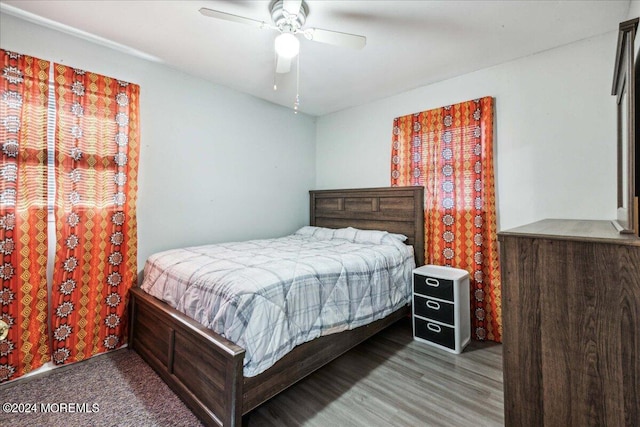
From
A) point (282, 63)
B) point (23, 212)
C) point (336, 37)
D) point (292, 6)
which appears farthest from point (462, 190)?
point (23, 212)

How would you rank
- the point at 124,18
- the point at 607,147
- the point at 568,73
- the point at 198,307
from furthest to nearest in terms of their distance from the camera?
the point at 568,73 → the point at 607,147 → the point at 124,18 → the point at 198,307

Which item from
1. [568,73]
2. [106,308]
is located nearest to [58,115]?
[106,308]

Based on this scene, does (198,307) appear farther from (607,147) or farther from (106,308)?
(607,147)

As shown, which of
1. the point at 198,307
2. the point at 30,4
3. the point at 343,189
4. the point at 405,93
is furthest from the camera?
the point at 343,189

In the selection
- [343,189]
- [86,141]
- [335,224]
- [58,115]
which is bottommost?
[335,224]

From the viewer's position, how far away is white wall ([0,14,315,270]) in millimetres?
2455

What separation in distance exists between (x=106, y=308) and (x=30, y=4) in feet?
7.50

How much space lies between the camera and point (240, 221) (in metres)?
3.49

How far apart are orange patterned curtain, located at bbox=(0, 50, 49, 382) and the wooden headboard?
2.91m

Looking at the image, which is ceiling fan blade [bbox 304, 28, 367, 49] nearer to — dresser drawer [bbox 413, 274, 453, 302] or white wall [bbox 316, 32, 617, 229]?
white wall [bbox 316, 32, 617, 229]

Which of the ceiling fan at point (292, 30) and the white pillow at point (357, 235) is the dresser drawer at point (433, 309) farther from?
the ceiling fan at point (292, 30)

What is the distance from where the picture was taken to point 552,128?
248 centimetres

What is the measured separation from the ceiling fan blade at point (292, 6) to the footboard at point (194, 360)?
200cm

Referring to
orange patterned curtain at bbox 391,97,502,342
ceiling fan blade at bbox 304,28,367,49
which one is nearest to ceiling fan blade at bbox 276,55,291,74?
ceiling fan blade at bbox 304,28,367,49
